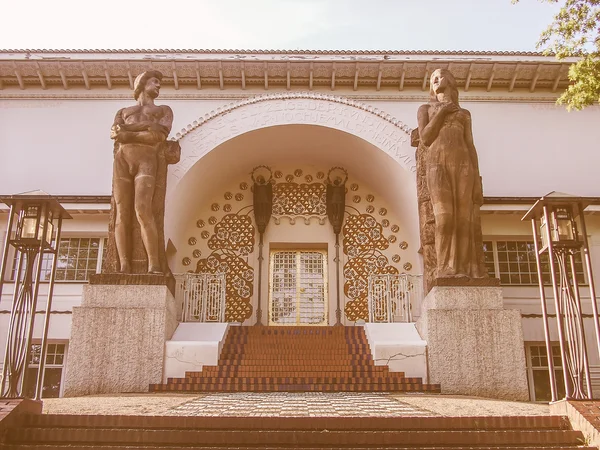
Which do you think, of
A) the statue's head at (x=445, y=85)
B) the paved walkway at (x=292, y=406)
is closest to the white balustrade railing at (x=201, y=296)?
the paved walkway at (x=292, y=406)

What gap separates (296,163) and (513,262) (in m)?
5.48

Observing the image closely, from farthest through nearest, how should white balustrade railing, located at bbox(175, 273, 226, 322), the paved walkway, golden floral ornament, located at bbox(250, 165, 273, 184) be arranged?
golden floral ornament, located at bbox(250, 165, 273, 184)
white balustrade railing, located at bbox(175, 273, 226, 322)
the paved walkway

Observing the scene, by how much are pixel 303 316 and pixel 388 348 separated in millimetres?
4936

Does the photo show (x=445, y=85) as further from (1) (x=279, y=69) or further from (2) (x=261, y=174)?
(2) (x=261, y=174)

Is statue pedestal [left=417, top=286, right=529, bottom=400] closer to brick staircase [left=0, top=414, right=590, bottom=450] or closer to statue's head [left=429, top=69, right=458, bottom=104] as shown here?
statue's head [left=429, top=69, right=458, bottom=104]

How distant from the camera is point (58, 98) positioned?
16.0 metres

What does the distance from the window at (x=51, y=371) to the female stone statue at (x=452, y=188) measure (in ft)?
27.1

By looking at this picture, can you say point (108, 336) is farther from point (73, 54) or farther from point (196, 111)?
point (73, 54)

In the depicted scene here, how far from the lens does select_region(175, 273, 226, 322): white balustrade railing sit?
45.1ft

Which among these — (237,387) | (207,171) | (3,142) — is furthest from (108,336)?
(3,142)

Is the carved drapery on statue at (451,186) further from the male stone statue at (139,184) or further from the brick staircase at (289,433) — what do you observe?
the brick staircase at (289,433)

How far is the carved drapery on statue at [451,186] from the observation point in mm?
10594

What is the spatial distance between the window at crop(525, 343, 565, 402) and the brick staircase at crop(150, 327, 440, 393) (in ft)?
13.0

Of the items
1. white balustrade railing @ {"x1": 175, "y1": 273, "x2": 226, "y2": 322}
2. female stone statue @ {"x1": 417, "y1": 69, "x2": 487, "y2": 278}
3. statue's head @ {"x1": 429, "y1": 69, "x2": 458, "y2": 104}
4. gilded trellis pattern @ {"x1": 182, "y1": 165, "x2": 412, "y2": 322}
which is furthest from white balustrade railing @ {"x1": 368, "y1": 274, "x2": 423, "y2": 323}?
statue's head @ {"x1": 429, "y1": 69, "x2": 458, "y2": 104}
